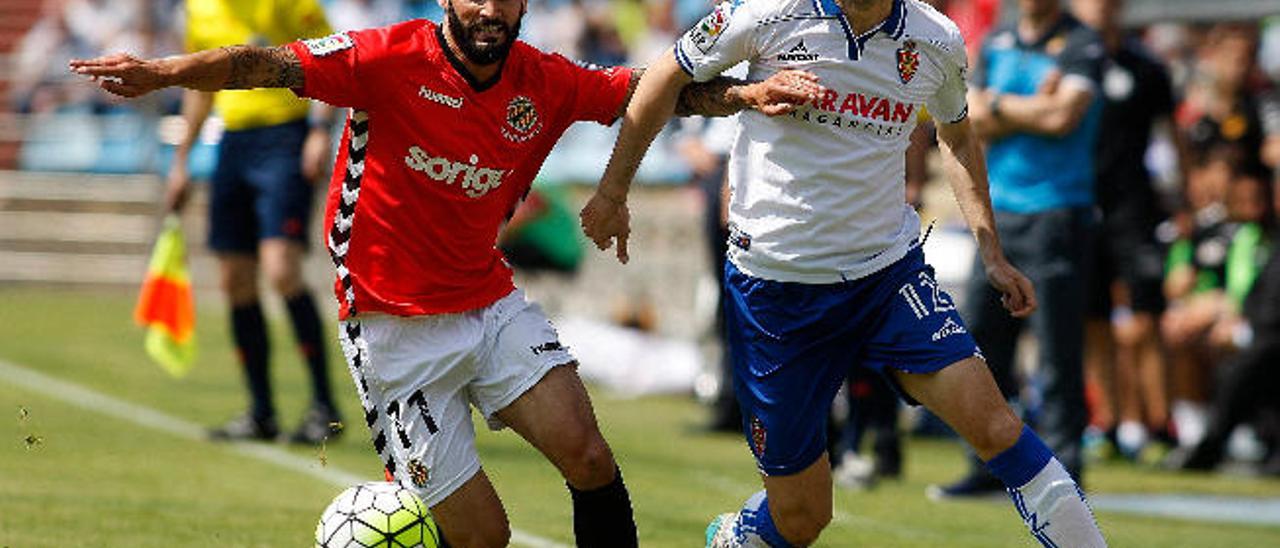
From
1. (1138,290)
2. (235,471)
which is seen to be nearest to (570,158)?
(1138,290)

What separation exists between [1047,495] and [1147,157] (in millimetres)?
7399

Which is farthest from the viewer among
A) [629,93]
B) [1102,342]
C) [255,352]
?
[1102,342]

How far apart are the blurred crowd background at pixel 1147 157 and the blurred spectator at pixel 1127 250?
36mm

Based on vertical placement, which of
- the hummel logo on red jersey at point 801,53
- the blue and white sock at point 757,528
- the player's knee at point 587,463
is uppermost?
the hummel logo on red jersey at point 801,53

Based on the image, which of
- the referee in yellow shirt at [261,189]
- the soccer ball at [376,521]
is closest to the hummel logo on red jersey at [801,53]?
the soccer ball at [376,521]

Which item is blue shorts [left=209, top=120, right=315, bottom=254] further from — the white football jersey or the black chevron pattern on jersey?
the white football jersey

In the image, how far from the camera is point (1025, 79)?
10.6 meters

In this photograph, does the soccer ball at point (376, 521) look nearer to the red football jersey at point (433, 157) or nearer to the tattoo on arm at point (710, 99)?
the red football jersey at point (433, 157)

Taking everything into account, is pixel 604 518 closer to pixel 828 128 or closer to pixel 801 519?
pixel 801 519

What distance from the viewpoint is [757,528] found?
23.5ft

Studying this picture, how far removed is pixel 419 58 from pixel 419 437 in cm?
120

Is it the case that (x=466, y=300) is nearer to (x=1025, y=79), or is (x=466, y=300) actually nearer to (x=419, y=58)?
(x=419, y=58)

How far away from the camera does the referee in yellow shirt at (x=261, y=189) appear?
1134cm

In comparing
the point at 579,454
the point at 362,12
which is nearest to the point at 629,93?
the point at 579,454
